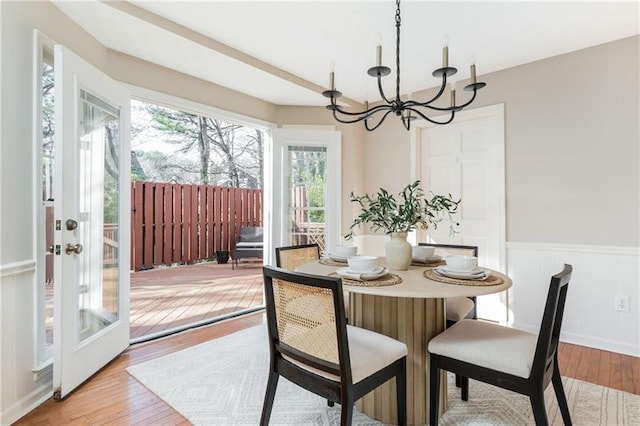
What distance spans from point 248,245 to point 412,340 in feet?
17.1

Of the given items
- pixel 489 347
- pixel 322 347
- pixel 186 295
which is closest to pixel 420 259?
pixel 489 347

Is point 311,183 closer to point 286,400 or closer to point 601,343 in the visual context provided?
point 286,400

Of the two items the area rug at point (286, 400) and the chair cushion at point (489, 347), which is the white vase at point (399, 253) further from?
the area rug at point (286, 400)

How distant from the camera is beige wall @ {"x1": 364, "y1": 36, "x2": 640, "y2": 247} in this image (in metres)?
2.59

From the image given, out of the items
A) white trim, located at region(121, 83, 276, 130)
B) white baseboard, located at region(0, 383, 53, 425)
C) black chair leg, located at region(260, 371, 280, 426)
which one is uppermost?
white trim, located at region(121, 83, 276, 130)

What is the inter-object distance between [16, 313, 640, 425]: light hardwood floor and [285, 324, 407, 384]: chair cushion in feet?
3.32

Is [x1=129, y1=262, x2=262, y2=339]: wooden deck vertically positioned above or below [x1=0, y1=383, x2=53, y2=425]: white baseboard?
below

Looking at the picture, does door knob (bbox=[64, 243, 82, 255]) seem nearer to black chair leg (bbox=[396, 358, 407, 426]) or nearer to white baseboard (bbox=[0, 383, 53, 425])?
white baseboard (bbox=[0, 383, 53, 425])

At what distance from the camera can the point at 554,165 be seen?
Answer: 2906 mm

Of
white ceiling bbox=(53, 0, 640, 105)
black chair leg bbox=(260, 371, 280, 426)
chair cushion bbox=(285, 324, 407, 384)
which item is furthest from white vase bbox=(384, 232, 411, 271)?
white ceiling bbox=(53, 0, 640, 105)

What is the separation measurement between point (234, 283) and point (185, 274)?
4.22ft

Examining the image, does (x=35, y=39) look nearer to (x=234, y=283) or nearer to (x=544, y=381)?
(x=544, y=381)

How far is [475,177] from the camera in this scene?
345cm

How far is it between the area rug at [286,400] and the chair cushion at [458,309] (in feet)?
1.47
